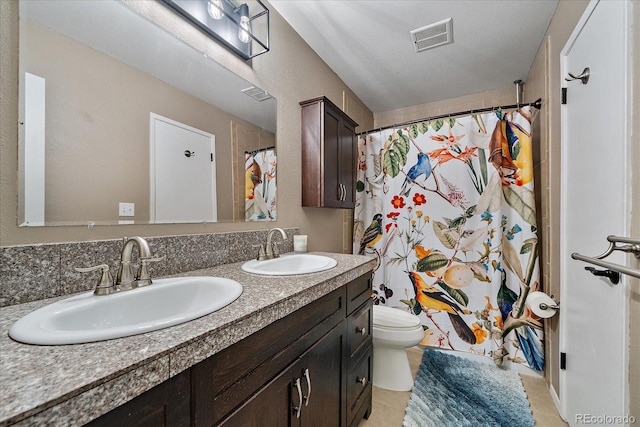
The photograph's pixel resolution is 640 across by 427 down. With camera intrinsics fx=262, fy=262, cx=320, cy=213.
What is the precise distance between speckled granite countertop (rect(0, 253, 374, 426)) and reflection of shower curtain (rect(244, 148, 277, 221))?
799mm

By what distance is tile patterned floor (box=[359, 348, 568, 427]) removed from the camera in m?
1.45

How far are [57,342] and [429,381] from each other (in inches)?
78.9

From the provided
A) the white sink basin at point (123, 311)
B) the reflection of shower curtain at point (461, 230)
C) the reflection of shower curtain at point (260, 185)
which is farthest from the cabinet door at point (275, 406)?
the reflection of shower curtain at point (461, 230)

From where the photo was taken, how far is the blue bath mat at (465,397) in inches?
56.4

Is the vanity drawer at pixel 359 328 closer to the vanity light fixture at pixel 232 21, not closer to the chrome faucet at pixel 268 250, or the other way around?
the chrome faucet at pixel 268 250

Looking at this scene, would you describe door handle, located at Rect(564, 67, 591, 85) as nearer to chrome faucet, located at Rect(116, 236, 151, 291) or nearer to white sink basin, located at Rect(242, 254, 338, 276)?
white sink basin, located at Rect(242, 254, 338, 276)

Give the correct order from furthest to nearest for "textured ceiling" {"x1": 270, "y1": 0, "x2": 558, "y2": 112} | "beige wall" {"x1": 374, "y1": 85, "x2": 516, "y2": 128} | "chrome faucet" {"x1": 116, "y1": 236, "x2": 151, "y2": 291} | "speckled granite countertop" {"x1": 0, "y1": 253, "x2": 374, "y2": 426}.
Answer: "beige wall" {"x1": 374, "y1": 85, "x2": 516, "y2": 128}, "textured ceiling" {"x1": 270, "y1": 0, "x2": 558, "y2": 112}, "chrome faucet" {"x1": 116, "y1": 236, "x2": 151, "y2": 291}, "speckled granite countertop" {"x1": 0, "y1": 253, "x2": 374, "y2": 426}

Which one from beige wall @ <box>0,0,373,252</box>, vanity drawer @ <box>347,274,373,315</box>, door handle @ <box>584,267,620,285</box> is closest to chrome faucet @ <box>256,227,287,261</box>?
beige wall @ <box>0,0,373,252</box>

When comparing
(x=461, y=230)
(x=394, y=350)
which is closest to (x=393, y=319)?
(x=394, y=350)

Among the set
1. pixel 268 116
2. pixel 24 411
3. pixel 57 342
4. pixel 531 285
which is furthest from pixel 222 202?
pixel 531 285

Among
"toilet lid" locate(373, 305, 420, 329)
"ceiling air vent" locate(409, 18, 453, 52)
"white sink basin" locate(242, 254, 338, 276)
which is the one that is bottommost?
"toilet lid" locate(373, 305, 420, 329)

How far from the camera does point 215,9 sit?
4.06ft

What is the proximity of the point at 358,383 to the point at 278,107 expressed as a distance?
1.62m

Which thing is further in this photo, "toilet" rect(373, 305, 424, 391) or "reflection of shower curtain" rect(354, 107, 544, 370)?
"reflection of shower curtain" rect(354, 107, 544, 370)
